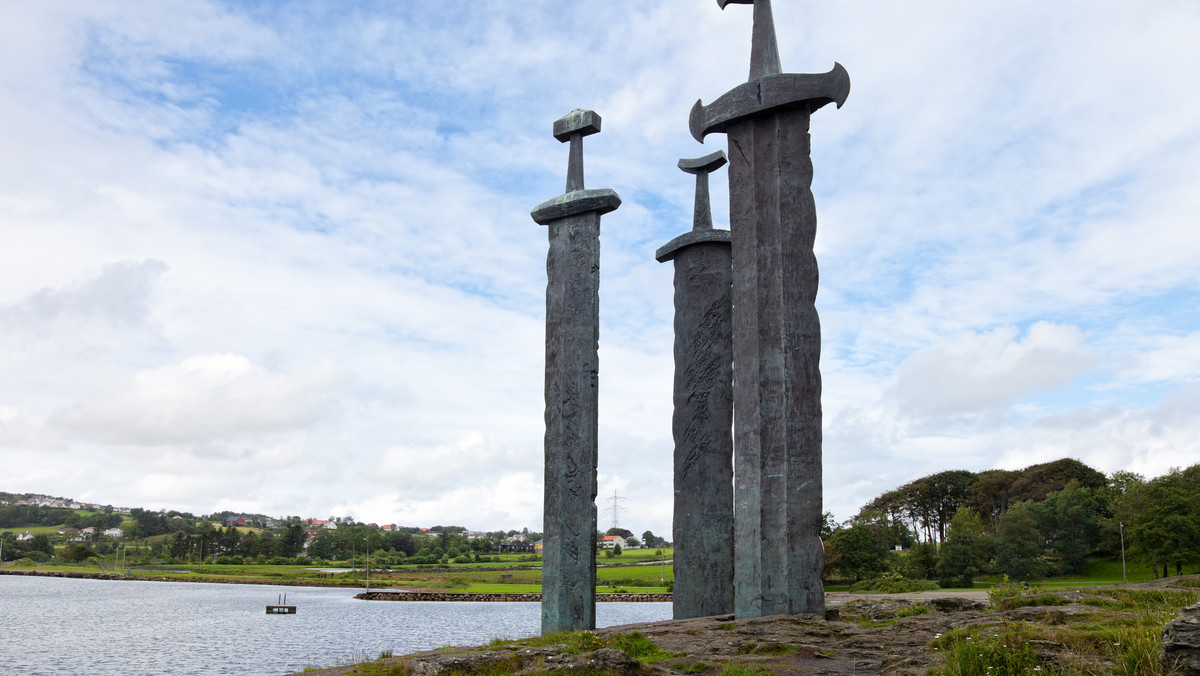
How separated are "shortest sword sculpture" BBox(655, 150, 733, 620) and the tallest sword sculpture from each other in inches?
103

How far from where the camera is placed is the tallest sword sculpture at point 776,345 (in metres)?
11.7

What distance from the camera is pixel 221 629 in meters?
41.9

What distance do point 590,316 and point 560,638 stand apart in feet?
17.2

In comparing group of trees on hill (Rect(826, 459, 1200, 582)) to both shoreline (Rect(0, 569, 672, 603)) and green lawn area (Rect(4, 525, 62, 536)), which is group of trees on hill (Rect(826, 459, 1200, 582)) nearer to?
shoreline (Rect(0, 569, 672, 603))

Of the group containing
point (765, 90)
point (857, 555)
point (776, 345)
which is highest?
point (765, 90)

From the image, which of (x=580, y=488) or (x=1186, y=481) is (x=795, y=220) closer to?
(x=580, y=488)

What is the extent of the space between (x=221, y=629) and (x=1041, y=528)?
44556mm

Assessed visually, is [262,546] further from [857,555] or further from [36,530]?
[857,555]

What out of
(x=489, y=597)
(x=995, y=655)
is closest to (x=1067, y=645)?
(x=995, y=655)

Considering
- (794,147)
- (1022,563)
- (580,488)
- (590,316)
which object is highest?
(794,147)

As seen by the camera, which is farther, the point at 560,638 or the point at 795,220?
the point at 795,220

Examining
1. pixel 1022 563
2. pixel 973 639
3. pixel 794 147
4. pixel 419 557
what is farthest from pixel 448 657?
pixel 419 557

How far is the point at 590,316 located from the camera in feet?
43.2

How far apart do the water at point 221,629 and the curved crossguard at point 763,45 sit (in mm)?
9533
